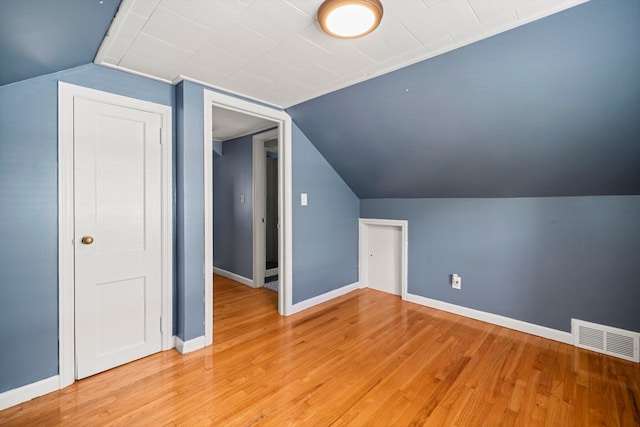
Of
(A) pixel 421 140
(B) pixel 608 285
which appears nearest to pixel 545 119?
(A) pixel 421 140

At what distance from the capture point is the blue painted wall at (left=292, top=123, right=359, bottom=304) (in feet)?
10.6

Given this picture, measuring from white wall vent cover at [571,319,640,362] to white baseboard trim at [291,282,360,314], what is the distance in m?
2.25

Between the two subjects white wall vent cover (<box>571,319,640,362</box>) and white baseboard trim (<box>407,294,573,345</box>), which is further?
white baseboard trim (<box>407,294,573,345</box>)

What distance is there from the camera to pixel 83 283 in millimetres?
2027

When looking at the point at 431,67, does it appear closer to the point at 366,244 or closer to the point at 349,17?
the point at 349,17

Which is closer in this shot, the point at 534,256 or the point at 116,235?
the point at 116,235

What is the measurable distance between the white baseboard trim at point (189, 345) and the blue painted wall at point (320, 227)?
106 centimetres

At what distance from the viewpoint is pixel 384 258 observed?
3.88 meters

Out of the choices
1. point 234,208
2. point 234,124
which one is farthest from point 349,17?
point 234,208

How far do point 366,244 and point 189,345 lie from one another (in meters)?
2.46

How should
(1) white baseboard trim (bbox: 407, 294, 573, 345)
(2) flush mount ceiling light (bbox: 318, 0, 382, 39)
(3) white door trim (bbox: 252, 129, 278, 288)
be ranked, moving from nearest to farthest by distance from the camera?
(2) flush mount ceiling light (bbox: 318, 0, 382, 39)
(1) white baseboard trim (bbox: 407, 294, 573, 345)
(3) white door trim (bbox: 252, 129, 278, 288)

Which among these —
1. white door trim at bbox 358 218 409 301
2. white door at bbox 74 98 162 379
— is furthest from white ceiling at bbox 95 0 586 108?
white door trim at bbox 358 218 409 301

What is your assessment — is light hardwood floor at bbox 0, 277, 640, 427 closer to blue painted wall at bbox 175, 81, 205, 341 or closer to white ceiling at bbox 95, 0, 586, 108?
blue painted wall at bbox 175, 81, 205, 341

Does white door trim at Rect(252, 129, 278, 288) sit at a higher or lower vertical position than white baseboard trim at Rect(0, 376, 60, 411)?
higher
